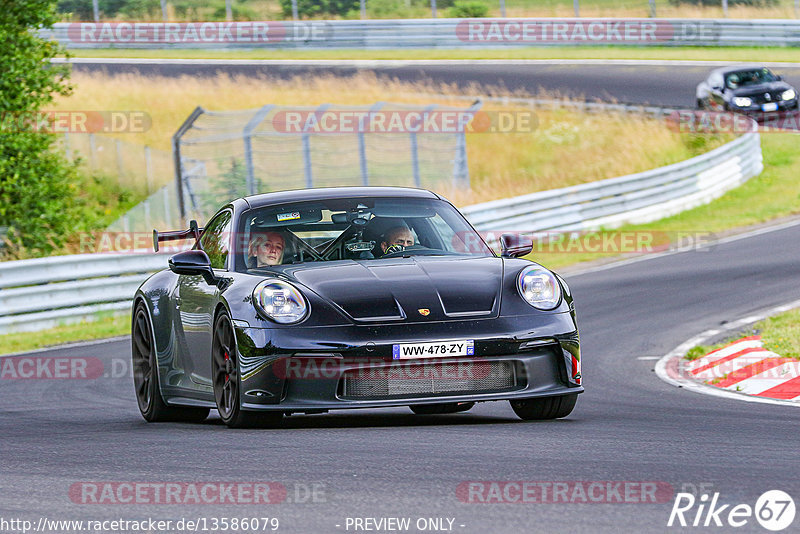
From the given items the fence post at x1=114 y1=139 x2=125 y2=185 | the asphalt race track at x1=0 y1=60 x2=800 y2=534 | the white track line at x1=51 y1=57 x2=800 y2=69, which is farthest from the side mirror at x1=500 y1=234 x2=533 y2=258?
the white track line at x1=51 y1=57 x2=800 y2=69

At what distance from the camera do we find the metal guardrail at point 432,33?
41.1m

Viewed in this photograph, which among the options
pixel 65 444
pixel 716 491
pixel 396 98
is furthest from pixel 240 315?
pixel 396 98

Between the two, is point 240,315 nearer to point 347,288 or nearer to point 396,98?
point 347,288

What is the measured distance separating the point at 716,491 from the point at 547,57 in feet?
123

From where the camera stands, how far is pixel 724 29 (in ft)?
135

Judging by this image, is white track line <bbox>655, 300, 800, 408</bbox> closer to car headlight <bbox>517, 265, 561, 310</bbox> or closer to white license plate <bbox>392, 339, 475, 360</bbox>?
car headlight <bbox>517, 265, 561, 310</bbox>

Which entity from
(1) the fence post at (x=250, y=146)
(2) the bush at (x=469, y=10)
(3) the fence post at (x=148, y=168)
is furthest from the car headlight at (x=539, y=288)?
(2) the bush at (x=469, y=10)

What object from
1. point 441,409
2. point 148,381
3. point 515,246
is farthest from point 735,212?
point 148,381

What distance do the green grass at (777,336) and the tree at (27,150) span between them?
11.8 m

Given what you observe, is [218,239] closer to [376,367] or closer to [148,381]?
[148,381]

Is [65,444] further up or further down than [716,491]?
further down

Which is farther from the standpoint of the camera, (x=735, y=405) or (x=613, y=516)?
(x=735, y=405)

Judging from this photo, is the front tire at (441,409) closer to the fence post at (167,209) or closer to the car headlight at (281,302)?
the car headlight at (281,302)

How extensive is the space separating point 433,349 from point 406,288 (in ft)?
1.38
